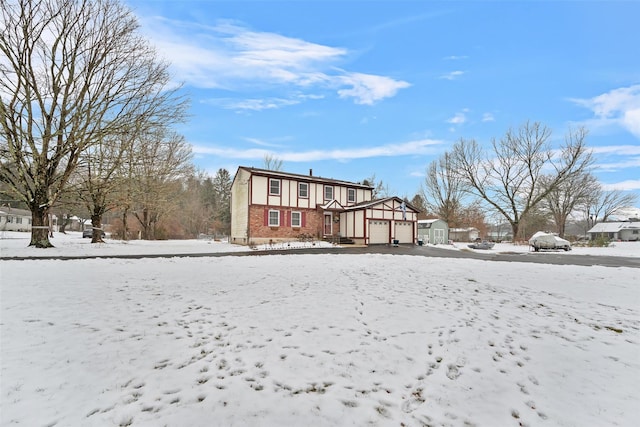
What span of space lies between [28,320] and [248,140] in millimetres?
32966

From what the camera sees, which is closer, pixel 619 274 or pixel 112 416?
pixel 112 416

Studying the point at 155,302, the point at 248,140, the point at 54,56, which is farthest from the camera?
the point at 248,140

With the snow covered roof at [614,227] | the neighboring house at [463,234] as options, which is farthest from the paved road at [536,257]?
the snow covered roof at [614,227]

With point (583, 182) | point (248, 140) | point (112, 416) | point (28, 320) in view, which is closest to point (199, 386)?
point (112, 416)

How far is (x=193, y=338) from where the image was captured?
4285 mm

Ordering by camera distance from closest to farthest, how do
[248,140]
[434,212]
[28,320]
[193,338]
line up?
1. [193,338]
2. [28,320]
3. [248,140]
4. [434,212]

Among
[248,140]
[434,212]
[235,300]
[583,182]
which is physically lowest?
[235,300]

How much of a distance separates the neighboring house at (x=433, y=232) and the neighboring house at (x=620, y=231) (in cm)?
3920

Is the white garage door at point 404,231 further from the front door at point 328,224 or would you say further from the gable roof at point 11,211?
the gable roof at point 11,211

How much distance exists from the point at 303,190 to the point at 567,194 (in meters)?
33.3

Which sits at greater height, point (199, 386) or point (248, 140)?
point (248, 140)

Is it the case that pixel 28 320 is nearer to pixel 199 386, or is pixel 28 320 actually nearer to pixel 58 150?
pixel 199 386

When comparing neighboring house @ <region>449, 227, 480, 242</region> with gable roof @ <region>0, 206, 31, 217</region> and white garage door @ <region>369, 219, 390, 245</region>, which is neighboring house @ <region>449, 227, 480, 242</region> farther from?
gable roof @ <region>0, 206, 31, 217</region>

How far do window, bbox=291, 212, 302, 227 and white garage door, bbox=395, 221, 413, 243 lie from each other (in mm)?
8996
